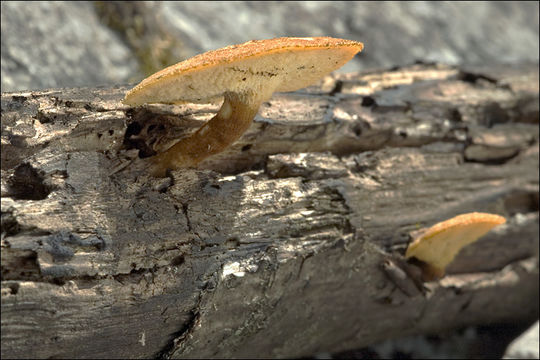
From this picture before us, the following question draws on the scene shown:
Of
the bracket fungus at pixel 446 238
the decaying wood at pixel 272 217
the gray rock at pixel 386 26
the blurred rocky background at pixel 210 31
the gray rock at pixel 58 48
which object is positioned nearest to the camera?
the decaying wood at pixel 272 217

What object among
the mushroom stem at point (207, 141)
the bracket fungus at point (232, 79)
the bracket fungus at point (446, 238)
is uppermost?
the bracket fungus at point (232, 79)

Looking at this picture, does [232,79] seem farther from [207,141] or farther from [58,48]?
[58,48]

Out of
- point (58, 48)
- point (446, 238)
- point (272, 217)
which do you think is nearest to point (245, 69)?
point (272, 217)

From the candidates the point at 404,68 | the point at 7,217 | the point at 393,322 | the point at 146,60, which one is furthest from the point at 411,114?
the point at 146,60

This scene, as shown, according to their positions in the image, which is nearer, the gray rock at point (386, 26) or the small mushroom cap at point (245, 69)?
the small mushroom cap at point (245, 69)

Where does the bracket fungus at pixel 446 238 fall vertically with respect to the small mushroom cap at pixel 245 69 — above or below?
below

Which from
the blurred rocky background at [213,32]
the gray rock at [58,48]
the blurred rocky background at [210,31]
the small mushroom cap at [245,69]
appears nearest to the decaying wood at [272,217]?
the small mushroom cap at [245,69]

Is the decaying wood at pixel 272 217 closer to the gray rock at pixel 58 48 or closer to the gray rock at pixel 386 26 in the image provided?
the gray rock at pixel 386 26

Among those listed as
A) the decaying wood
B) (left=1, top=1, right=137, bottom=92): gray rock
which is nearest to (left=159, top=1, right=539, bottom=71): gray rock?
(left=1, top=1, right=137, bottom=92): gray rock

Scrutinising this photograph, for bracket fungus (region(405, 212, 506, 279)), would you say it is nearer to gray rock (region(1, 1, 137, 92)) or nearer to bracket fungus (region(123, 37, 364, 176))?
bracket fungus (region(123, 37, 364, 176))

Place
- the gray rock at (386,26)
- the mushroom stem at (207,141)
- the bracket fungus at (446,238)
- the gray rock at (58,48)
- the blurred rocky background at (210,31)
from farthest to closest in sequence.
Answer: the gray rock at (386,26) → the blurred rocky background at (210,31) → the gray rock at (58,48) → the bracket fungus at (446,238) → the mushroom stem at (207,141)
